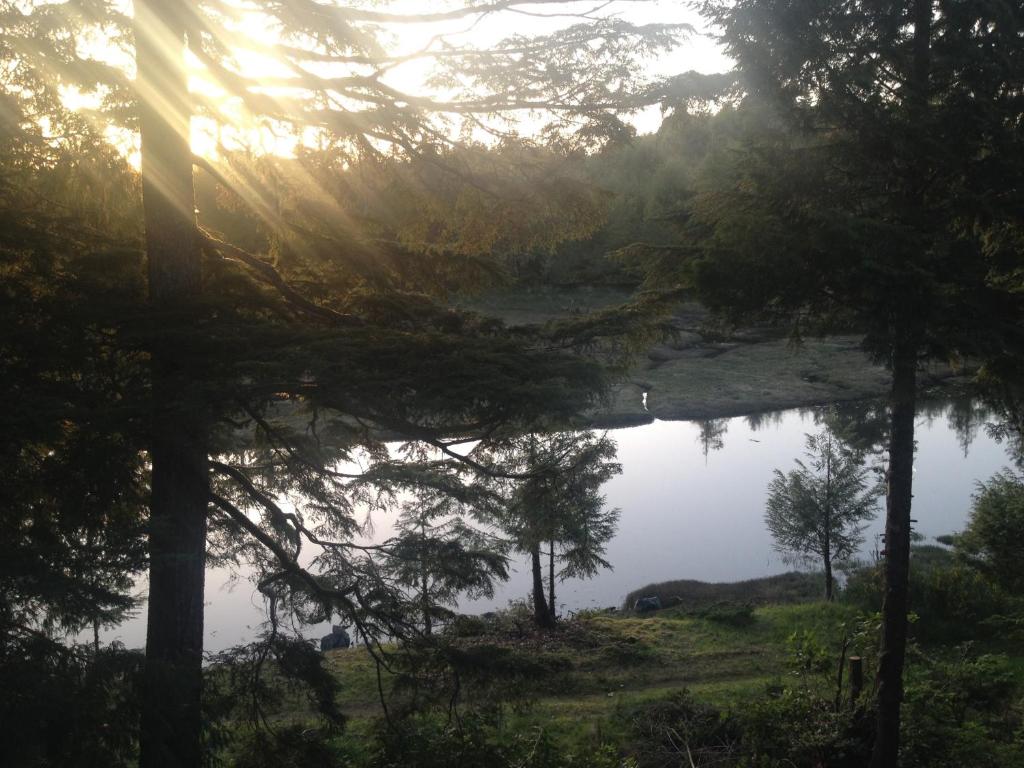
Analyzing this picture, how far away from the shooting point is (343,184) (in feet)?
24.1

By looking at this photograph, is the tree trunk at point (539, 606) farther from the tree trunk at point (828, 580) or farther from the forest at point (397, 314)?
the forest at point (397, 314)

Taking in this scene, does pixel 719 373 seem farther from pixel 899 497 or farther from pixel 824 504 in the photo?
pixel 899 497

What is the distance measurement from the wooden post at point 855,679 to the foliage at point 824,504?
13.6 m

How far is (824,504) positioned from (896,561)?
14719mm

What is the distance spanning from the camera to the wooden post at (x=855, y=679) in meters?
8.26

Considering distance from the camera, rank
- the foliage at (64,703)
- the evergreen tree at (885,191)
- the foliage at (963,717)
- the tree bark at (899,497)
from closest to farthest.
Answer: the foliage at (64,703)
the evergreen tree at (885,191)
the tree bark at (899,497)
the foliage at (963,717)

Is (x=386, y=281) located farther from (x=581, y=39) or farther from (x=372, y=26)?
(x=581, y=39)

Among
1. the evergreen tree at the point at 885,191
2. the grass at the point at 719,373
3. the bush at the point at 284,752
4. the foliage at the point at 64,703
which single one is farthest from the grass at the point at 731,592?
the foliage at the point at 64,703

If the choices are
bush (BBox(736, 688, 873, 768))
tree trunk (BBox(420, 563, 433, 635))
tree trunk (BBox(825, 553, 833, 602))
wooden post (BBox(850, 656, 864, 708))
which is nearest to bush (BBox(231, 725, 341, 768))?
tree trunk (BBox(420, 563, 433, 635))

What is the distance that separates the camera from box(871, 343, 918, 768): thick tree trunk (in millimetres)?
7648

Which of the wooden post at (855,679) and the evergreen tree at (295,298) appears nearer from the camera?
the evergreen tree at (295,298)

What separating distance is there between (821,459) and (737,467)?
9.39 metres

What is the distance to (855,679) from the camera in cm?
832

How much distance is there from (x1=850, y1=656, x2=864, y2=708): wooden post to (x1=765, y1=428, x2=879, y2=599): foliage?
13.6 metres
